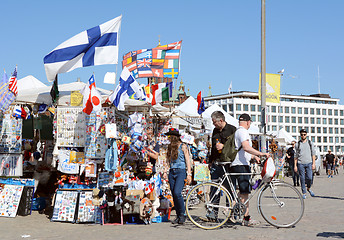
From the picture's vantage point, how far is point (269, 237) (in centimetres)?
715

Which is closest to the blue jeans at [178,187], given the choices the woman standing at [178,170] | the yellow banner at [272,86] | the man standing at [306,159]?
the woman standing at [178,170]

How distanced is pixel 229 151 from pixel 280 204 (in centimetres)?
125

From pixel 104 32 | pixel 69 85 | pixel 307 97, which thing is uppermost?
pixel 307 97

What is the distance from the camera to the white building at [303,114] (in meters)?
151

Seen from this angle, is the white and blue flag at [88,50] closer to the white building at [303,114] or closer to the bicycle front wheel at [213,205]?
the bicycle front wheel at [213,205]

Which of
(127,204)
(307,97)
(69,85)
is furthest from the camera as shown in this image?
(307,97)

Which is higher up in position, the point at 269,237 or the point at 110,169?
the point at 110,169

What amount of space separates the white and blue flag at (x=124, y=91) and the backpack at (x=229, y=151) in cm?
223

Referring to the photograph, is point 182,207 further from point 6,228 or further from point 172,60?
point 172,60

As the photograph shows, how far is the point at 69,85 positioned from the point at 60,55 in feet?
6.52

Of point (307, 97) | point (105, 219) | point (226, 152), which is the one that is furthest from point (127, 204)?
point (307, 97)

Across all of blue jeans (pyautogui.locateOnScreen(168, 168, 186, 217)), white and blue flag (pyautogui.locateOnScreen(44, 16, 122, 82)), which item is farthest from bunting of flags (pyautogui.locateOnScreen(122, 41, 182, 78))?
blue jeans (pyautogui.locateOnScreen(168, 168, 186, 217))

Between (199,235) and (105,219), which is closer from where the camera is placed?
(199,235)

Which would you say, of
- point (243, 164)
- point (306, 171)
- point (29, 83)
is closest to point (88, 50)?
point (243, 164)
